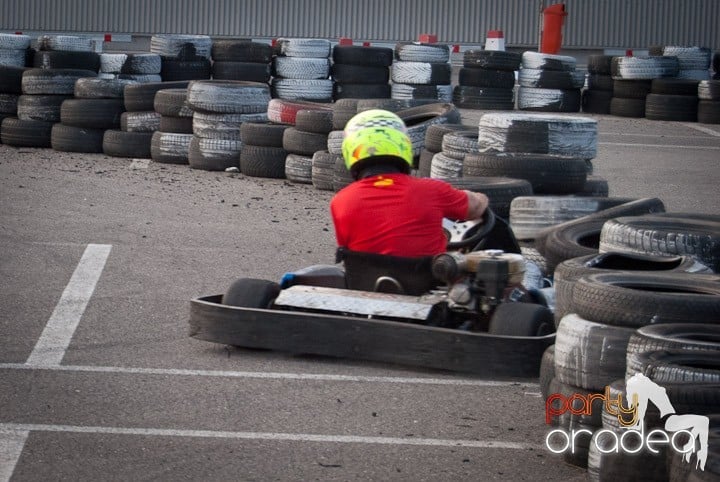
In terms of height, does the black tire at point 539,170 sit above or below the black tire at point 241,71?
below

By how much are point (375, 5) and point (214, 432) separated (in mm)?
30918

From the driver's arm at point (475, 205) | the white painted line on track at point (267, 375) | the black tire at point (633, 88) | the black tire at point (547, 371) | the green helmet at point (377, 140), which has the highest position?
the black tire at point (633, 88)

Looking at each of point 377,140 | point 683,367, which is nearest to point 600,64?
point 377,140

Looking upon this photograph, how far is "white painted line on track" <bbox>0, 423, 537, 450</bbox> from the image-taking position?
495cm

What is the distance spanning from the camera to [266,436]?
16.4 feet

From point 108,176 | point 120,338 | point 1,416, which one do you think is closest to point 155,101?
point 108,176

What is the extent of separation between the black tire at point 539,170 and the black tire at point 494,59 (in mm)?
12706

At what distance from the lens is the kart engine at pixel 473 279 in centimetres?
605

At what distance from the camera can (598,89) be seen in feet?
73.8

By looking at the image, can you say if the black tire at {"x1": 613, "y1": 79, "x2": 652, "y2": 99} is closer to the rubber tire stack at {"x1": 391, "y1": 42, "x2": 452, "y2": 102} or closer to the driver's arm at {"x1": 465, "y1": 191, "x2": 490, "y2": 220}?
the rubber tire stack at {"x1": 391, "y1": 42, "x2": 452, "y2": 102}

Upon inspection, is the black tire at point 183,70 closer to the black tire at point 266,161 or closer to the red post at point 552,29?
the black tire at point 266,161

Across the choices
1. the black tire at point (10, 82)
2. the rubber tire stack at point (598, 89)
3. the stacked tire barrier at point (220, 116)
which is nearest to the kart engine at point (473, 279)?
the stacked tire barrier at point (220, 116)

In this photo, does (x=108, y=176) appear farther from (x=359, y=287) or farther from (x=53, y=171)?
(x=359, y=287)

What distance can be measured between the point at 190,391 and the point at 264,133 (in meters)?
8.03
